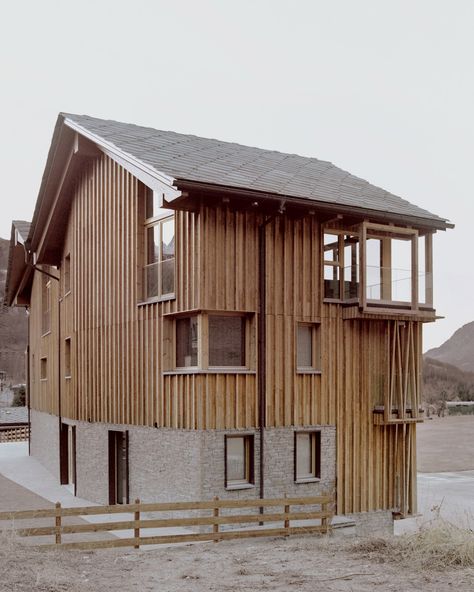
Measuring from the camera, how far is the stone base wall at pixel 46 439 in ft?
84.6

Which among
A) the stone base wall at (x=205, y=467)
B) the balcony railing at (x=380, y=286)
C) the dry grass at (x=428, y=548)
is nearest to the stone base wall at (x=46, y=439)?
the stone base wall at (x=205, y=467)

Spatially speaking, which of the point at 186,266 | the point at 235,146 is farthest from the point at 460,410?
the point at 186,266

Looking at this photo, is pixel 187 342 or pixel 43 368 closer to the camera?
pixel 187 342

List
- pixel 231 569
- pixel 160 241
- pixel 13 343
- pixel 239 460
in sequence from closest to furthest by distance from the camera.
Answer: pixel 231 569
pixel 239 460
pixel 160 241
pixel 13 343

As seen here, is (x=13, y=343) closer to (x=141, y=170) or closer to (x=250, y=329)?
(x=141, y=170)

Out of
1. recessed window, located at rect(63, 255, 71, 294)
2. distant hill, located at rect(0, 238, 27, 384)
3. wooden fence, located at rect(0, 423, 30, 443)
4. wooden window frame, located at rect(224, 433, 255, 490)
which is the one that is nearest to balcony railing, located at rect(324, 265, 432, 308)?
wooden window frame, located at rect(224, 433, 255, 490)

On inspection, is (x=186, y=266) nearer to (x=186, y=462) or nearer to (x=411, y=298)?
(x=186, y=462)

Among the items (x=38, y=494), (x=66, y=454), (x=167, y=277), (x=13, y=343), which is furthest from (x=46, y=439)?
(x=13, y=343)

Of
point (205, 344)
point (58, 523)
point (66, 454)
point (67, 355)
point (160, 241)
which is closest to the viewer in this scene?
point (58, 523)

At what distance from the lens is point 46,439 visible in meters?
28.0

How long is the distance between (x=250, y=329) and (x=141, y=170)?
3.97m

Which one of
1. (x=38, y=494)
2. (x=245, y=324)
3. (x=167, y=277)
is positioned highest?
(x=167, y=277)

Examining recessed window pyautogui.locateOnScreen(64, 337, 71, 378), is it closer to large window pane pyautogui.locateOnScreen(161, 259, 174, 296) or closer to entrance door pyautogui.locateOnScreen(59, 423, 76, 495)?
entrance door pyautogui.locateOnScreen(59, 423, 76, 495)

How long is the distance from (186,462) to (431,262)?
7.35m
